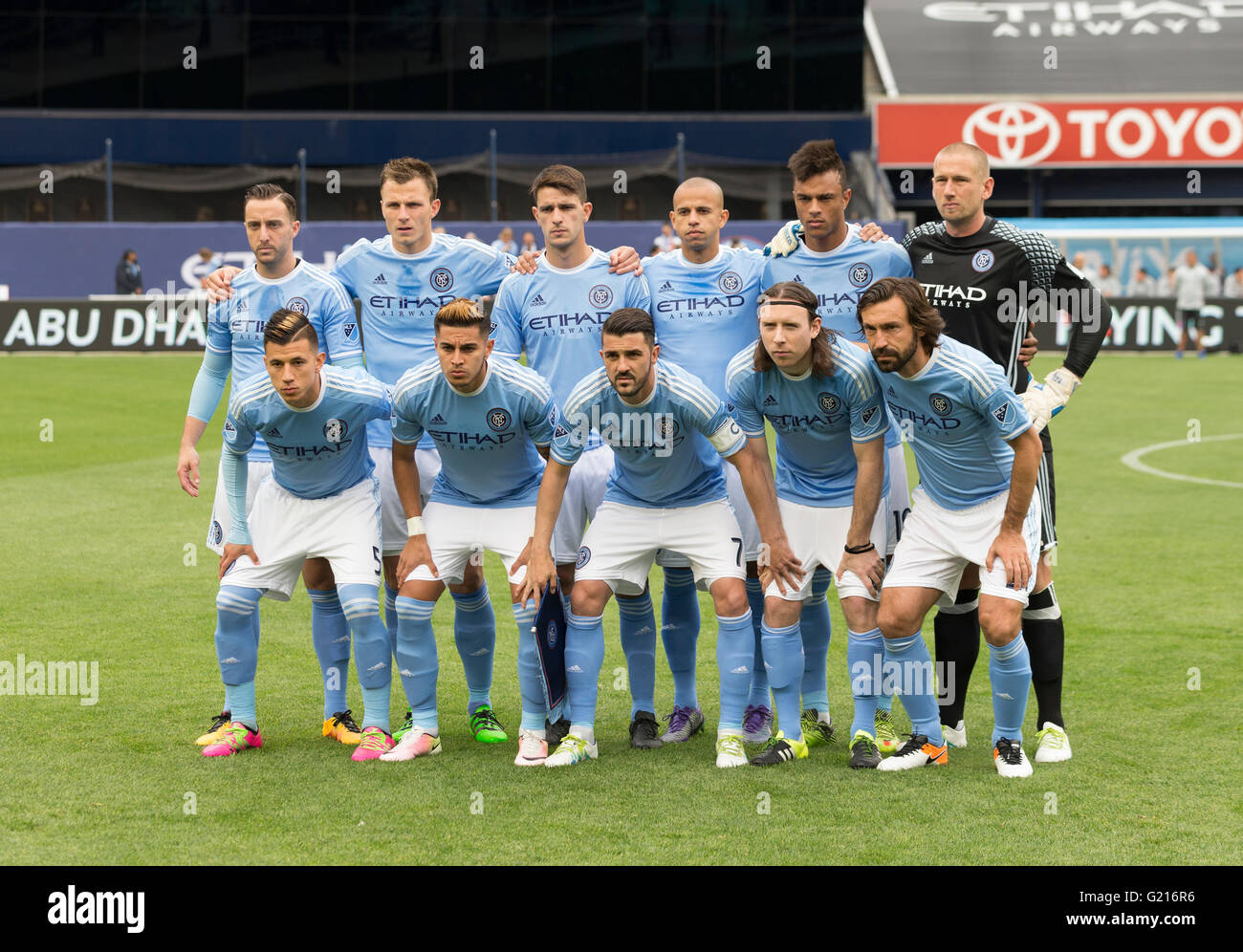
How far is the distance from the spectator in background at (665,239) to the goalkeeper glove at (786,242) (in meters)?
19.5

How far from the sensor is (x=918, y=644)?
5988mm

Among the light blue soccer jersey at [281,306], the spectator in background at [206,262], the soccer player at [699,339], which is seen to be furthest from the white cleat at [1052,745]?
the spectator in background at [206,262]

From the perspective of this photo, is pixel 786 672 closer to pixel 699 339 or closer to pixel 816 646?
pixel 816 646

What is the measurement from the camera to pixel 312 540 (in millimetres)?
6434

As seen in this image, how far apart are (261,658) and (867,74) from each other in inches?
1287

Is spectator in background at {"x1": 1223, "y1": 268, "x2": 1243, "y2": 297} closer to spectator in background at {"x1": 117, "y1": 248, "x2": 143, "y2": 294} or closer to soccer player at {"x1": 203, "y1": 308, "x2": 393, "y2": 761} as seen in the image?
spectator in background at {"x1": 117, "y1": 248, "x2": 143, "y2": 294}

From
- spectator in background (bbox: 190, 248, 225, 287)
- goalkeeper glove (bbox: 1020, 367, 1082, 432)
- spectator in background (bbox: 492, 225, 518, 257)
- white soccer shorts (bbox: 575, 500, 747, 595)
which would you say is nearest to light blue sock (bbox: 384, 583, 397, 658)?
white soccer shorts (bbox: 575, 500, 747, 595)

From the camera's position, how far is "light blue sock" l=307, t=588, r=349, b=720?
6664mm

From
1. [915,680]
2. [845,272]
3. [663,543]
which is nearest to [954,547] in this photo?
[915,680]

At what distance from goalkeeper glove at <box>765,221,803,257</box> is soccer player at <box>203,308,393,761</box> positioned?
185 cm

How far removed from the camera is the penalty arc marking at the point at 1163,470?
1401cm

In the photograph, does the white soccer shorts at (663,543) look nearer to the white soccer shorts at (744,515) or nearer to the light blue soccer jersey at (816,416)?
the white soccer shorts at (744,515)

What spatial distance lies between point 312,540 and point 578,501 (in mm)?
1216

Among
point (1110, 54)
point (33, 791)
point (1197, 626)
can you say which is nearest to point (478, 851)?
point (33, 791)
